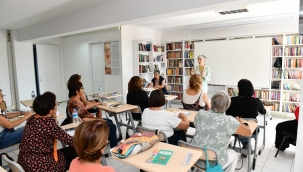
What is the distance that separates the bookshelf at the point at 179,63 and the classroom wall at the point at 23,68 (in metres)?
4.59

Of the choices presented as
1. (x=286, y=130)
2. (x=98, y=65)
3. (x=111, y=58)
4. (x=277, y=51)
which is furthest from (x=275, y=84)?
(x=98, y=65)

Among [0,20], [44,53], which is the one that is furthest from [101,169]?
[44,53]

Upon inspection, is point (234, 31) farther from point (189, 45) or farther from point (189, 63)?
point (189, 63)

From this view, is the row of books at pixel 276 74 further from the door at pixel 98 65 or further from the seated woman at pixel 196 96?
the door at pixel 98 65

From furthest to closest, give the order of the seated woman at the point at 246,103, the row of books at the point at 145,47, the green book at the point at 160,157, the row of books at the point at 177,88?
Answer: the row of books at the point at 177,88 < the row of books at the point at 145,47 < the seated woman at the point at 246,103 < the green book at the point at 160,157

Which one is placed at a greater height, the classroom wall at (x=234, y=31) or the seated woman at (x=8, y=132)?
the classroom wall at (x=234, y=31)

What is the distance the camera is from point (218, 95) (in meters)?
2.09

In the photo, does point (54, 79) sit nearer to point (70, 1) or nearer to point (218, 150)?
point (70, 1)

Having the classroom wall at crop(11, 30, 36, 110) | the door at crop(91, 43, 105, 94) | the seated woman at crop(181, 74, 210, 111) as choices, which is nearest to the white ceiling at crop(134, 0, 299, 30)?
the seated woman at crop(181, 74, 210, 111)

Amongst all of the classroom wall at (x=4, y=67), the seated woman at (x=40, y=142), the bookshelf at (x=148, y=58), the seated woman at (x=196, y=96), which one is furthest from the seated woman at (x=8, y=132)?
the classroom wall at (x=4, y=67)

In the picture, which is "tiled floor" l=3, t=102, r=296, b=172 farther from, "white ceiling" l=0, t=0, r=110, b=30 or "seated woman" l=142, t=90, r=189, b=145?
"white ceiling" l=0, t=0, r=110, b=30

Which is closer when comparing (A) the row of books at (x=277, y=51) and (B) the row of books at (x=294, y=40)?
(B) the row of books at (x=294, y=40)

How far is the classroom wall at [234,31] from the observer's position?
5.37 meters

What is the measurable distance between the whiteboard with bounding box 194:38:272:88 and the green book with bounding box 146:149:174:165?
4941 millimetres
